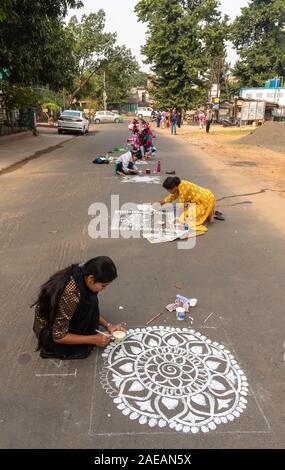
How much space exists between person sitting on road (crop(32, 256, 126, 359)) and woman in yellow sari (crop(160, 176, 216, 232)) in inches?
142

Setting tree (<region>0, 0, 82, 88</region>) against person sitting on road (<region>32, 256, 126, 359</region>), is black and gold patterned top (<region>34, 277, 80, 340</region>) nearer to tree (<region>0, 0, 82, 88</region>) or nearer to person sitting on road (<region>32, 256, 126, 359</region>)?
person sitting on road (<region>32, 256, 126, 359</region>)

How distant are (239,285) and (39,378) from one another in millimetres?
2611

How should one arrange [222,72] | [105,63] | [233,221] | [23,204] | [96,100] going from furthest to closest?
1. [96,100]
2. [222,72]
3. [105,63]
4. [23,204]
5. [233,221]

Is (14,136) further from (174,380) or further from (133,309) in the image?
(174,380)

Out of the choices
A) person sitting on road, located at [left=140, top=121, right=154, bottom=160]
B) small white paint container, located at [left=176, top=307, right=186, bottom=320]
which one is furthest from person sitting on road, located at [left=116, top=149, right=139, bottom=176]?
small white paint container, located at [left=176, top=307, right=186, bottom=320]

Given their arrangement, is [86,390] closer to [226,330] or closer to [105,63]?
[226,330]

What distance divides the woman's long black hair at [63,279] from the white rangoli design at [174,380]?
71 centimetres

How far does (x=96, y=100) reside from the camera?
6819 centimetres

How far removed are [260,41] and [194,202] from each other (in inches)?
2294

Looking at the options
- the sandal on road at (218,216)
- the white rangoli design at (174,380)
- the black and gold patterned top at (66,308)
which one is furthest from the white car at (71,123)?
the black and gold patterned top at (66,308)

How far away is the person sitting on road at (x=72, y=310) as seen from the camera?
262cm

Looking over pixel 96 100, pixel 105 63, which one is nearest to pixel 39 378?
pixel 105 63

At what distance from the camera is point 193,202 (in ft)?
21.0

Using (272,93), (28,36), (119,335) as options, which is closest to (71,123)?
(28,36)
